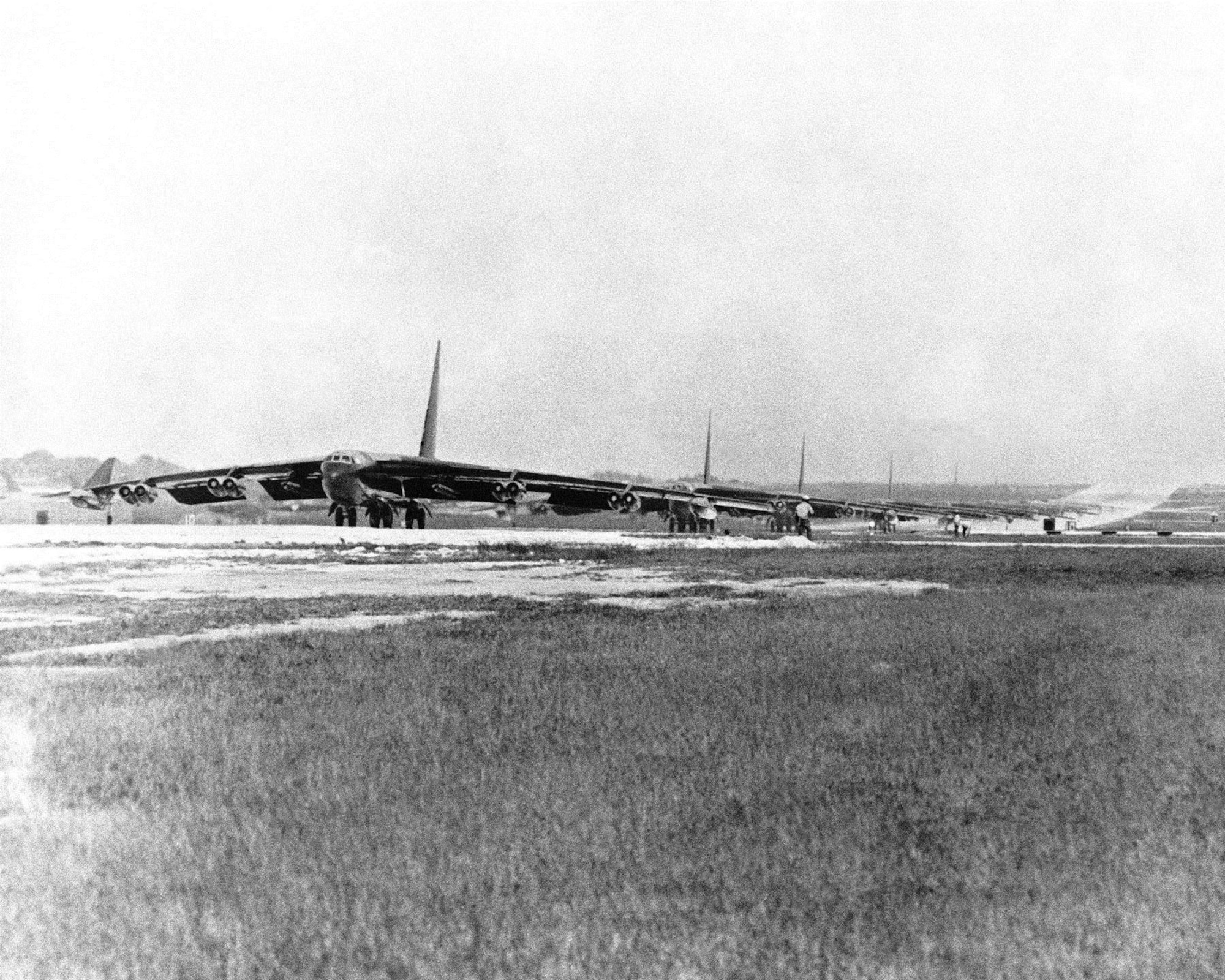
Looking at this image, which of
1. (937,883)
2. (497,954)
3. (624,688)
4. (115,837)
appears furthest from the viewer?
(624,688)

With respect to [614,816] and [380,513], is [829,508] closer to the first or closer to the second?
[380,513]

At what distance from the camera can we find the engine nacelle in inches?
1982

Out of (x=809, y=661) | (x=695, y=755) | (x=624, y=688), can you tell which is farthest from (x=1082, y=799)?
(x=809, y=661)

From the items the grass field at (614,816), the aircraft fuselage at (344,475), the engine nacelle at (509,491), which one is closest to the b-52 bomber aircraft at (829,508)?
the engine nacelle at (509,491)

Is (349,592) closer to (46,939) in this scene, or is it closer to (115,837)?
(115,837)

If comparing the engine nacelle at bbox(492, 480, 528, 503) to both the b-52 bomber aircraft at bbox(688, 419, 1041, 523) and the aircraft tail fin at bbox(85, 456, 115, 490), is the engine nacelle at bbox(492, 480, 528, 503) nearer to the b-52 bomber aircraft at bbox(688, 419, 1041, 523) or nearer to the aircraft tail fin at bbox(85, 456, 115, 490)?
the b-52 bomber aircraft at bbox(688, 419, 1041, 523)

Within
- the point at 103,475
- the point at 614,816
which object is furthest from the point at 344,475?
the point at 614,816

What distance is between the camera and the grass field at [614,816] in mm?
4637

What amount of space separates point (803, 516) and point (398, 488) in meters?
24.4

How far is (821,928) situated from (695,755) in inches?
122

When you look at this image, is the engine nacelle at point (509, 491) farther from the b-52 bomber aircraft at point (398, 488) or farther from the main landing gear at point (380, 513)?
the main landing gear at point (380, 513)

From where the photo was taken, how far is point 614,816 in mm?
6359

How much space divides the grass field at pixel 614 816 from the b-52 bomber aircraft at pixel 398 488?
36.0 metres

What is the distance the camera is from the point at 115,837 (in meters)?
5.93
